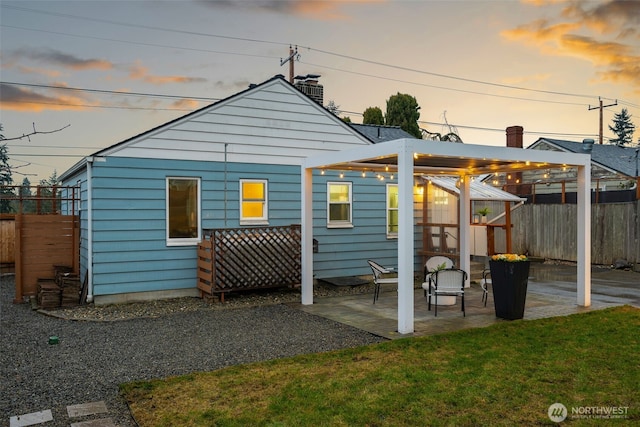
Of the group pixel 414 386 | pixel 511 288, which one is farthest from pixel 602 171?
pixel 414 386

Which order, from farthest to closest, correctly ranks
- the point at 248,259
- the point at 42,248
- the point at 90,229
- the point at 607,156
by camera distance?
the point at 607,156, the point at 42,248, the point at 248,259, the point at 90,229

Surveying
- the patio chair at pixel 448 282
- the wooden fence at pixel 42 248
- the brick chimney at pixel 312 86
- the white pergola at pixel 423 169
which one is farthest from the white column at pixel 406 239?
the wooden fence at pixel 42 248

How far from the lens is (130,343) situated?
689 centimetres

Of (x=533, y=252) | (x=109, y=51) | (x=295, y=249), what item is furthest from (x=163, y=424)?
(x=533, y=252)

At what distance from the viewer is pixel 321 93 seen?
1460cm

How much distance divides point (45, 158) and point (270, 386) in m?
26.5

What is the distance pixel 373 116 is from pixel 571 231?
1778 cm

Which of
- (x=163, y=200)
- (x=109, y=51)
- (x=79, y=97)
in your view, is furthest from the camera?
(x=79, y=97)

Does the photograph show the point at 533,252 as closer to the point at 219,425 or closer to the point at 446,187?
the point at 446,187

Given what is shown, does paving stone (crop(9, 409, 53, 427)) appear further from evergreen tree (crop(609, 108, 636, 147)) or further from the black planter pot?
evergreen tree (crop(609, 108, 636, 147))

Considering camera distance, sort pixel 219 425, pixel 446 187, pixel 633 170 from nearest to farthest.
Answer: pixel 219 425
pixel 446 187
pixel 633 170

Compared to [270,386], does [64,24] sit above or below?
above

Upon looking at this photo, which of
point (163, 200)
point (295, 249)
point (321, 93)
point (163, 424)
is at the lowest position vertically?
point (163, 424)

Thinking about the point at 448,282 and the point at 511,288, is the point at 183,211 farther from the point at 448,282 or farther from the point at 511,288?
the point at 511,288
